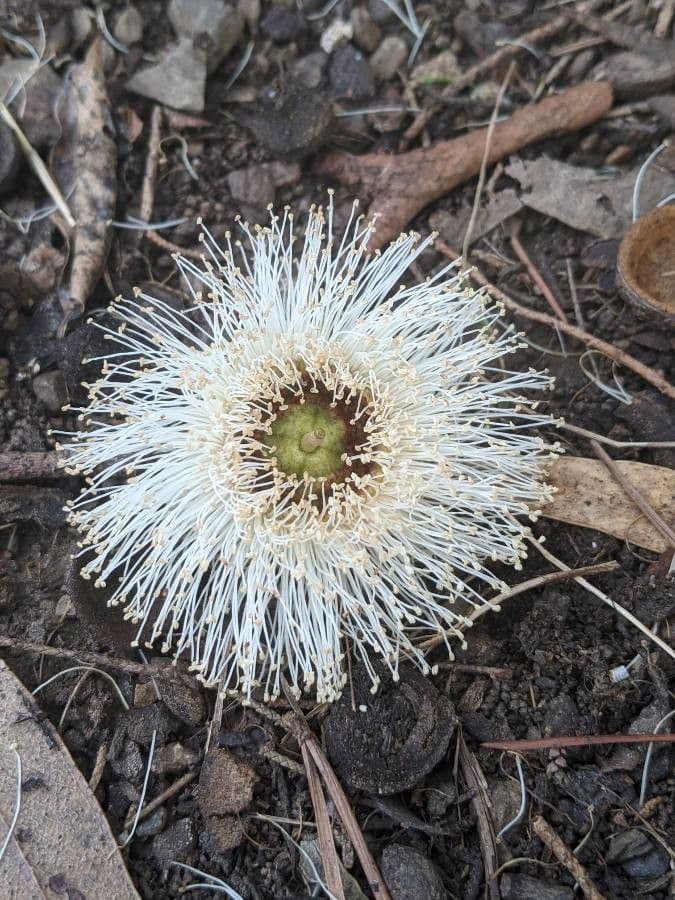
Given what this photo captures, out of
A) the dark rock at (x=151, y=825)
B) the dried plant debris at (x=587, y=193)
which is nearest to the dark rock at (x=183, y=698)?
the dark rock at (x=151, y=825)

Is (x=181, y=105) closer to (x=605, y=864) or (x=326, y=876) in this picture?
(x=326, y=876)

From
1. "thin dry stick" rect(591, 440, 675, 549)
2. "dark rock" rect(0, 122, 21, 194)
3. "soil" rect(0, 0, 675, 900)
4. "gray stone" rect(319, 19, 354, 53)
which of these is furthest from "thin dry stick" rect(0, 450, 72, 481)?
"gray stone" rect(319, 19, 354, 53)

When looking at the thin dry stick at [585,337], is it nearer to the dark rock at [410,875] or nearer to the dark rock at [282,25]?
the dark rock at [282,25]

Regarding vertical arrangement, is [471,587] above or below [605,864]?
above

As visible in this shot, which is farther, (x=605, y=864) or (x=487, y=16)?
(x=487, y=16)

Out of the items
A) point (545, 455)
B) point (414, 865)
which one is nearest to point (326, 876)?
point (414, 865)

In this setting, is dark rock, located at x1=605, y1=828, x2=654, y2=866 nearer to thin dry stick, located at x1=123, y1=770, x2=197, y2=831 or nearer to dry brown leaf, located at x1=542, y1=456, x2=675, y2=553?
dry brown leaf, located at x1=542, y1=456, x2=675, y2=553
